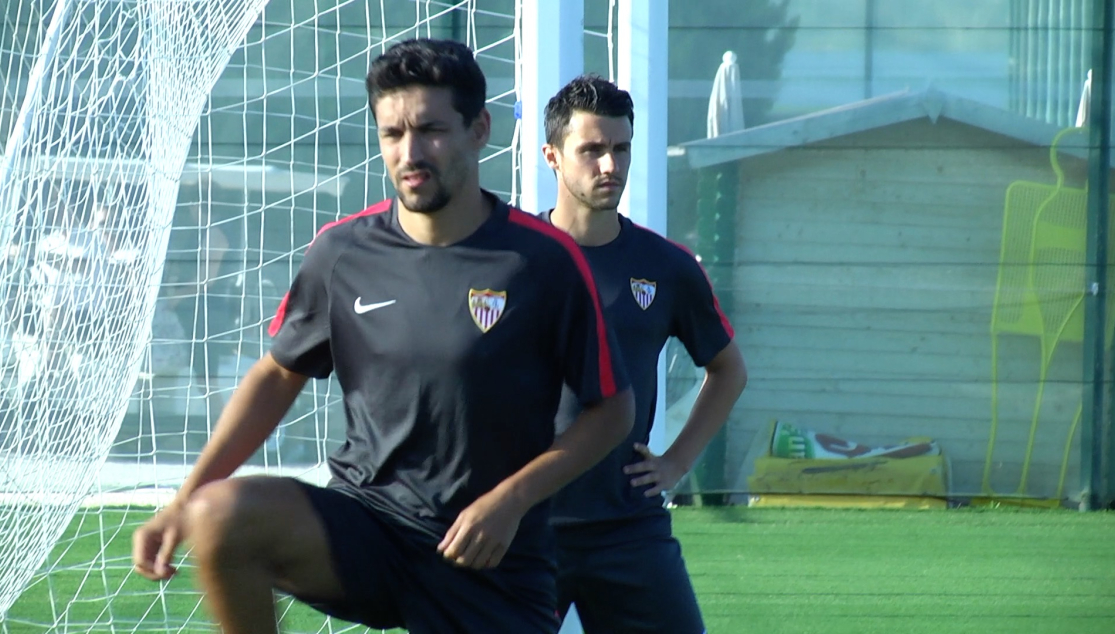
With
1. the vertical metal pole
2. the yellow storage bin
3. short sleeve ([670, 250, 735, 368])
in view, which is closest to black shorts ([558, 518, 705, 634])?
short sleeve ([670, 250, 735, 368])

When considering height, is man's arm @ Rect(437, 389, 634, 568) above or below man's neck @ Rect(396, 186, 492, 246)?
below

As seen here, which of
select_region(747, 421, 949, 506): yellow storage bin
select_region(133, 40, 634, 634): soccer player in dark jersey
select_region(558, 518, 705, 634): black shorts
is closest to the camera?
select_region(133, 40, 634, 634): soccer player in dark jersey

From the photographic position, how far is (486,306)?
2.51m

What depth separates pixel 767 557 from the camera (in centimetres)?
683

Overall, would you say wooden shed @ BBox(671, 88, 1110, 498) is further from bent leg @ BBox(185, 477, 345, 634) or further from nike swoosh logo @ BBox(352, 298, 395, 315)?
bent leg @ BBox(185, 477, 345, 634)

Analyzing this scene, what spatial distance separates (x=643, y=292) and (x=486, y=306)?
88cm

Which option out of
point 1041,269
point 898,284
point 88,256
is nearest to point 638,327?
point 88,256

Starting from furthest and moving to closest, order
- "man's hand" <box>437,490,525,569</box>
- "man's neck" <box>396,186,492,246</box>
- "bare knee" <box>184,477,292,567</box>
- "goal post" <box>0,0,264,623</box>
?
"goal post" <box>0,0,264,623</box> → "man's neck" <box>396,186,492,246</box> → "man's hand" <box>437,490,525,569</box> → "bare knee" <box>184,477,292,567</box>

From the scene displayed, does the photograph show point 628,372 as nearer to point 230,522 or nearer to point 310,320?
point 310,320

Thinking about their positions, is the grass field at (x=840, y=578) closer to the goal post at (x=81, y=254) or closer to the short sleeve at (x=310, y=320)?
the goal post at (x=81, y=254)

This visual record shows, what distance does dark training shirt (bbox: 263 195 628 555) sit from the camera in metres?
2.49

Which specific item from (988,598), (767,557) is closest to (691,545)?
(767,557)

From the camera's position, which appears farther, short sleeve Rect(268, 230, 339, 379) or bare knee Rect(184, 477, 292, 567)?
short sleeve Rect(268, 230, 339, 379)

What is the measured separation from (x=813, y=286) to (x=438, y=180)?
666cm
